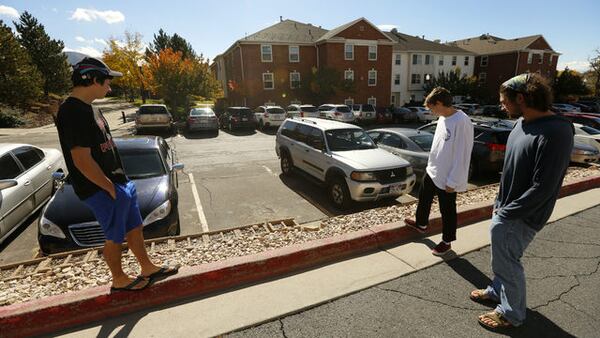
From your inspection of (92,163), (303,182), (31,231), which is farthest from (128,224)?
(303,182)

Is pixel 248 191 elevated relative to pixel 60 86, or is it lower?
lower

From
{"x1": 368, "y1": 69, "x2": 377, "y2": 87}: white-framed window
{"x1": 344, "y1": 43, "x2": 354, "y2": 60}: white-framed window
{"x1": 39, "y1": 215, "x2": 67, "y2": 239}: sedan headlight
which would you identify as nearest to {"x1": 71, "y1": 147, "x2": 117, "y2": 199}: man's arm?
{"x1": 39, "y1": 215, "x2": 67, "y2": 239}: sedan headlight

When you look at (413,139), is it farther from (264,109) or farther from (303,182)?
(264,109)

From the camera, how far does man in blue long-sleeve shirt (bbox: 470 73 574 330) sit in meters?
2.24

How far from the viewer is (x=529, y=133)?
92.9 inches

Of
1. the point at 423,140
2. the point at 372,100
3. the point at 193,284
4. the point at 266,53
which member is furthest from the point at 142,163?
the point at 372,100

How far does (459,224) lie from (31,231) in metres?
7.28

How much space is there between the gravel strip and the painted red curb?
1.33ft

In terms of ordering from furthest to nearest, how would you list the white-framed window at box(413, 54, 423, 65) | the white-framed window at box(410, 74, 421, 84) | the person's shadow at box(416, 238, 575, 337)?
1. the white-framed window at box(410, 74, 421, 84)
2. the white-framed window at box(413, 54, 423, 65)
3. the person's shadow at box(416, 238, 575, 337)

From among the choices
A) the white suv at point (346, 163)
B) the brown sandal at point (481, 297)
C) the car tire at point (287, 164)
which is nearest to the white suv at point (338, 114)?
the car tire at point (287, 164)

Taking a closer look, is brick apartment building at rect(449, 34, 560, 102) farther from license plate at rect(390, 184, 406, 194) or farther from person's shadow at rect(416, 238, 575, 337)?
person's shadow at rect(416, 238, 575, 337)

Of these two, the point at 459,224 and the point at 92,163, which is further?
the point at 459,224

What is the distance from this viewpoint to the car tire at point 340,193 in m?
6.42

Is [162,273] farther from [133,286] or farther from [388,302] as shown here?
[388,302]
